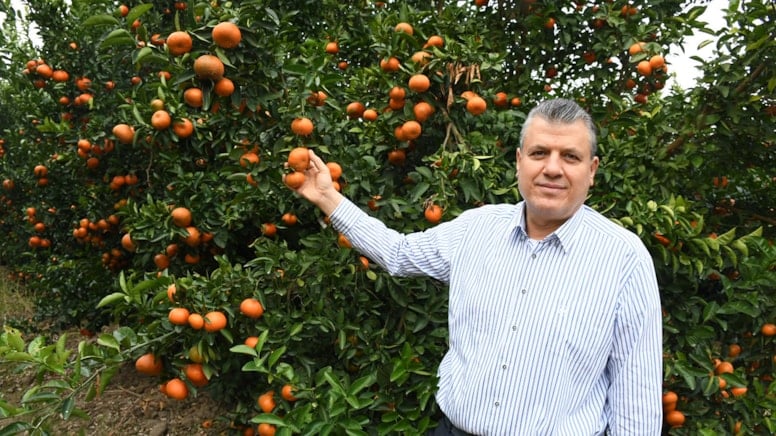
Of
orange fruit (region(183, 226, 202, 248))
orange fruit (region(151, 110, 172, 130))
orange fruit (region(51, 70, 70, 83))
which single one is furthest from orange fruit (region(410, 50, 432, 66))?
orange fruit (region(51, 70, 70, 83))

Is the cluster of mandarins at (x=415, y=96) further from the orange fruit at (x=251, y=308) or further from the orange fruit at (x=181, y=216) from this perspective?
the orange fruit at (x=181, y=216)

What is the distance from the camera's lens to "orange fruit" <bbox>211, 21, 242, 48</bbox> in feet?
5.50

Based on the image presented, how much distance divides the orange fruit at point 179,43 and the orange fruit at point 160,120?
73cm

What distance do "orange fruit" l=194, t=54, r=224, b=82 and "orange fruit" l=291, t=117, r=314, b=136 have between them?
31 cm

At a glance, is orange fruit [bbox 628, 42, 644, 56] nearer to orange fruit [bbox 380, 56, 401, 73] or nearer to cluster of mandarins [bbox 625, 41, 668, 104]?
cluster of mandarins [bbox 625, 41, 668, 104]

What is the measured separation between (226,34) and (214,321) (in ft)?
3.20

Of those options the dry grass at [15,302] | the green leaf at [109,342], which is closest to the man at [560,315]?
the green leaf at [109,342]

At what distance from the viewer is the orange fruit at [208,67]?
1.68 m

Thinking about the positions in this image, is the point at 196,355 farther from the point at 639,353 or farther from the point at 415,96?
the point at 639,353

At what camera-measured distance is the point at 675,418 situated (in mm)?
2119

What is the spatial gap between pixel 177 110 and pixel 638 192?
207cm

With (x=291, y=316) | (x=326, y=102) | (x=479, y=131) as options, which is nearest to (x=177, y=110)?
(x=326, y=102)

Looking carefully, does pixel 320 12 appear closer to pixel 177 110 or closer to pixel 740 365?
pixel 177 110

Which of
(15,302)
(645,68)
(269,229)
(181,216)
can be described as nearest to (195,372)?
(269,229)
